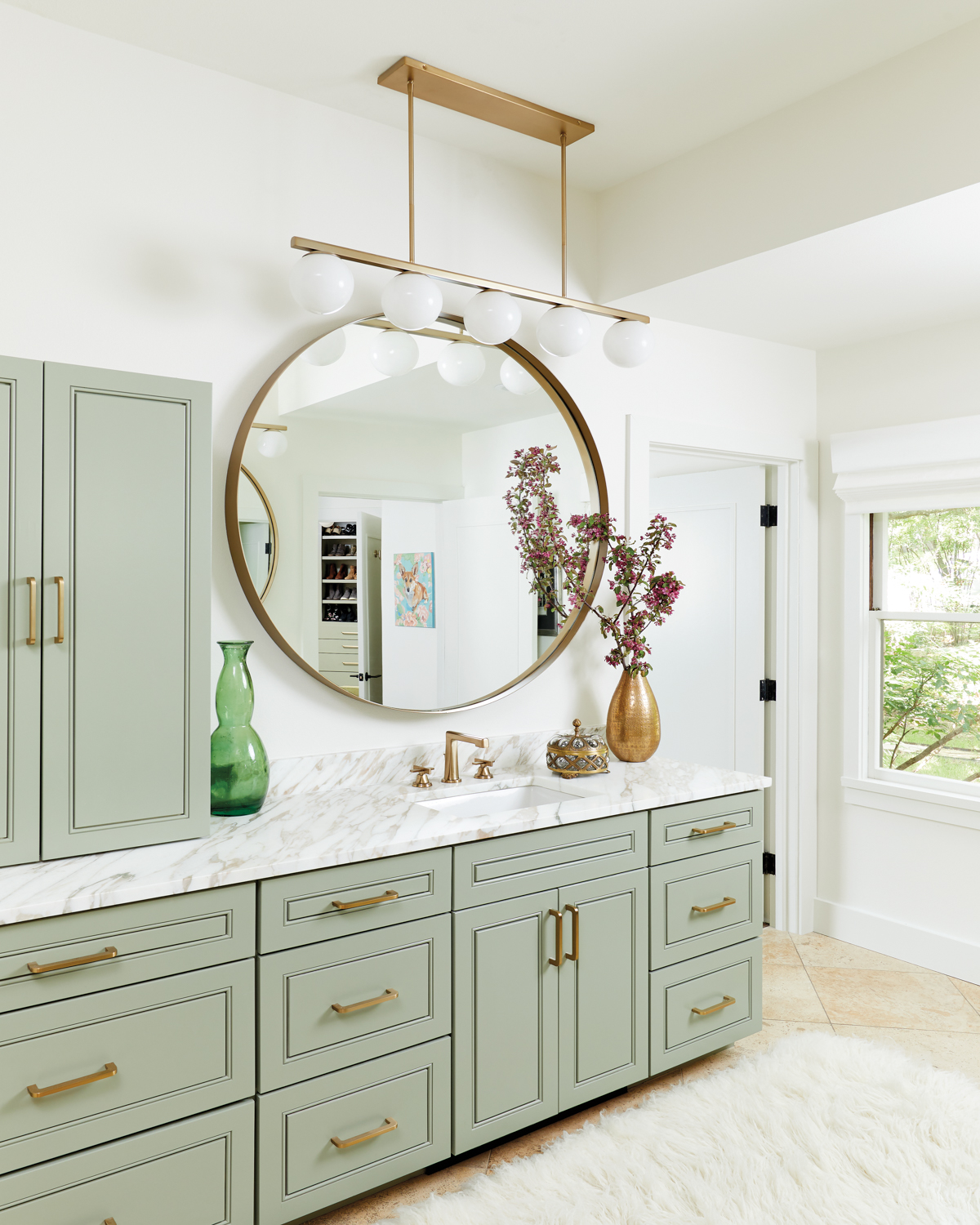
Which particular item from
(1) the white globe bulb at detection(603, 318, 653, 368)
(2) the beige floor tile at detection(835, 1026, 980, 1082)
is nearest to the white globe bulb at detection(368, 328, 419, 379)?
(1) the white globe bulb at detection(603, 318, 653, 368)

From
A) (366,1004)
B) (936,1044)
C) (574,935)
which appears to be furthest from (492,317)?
(936,1044)

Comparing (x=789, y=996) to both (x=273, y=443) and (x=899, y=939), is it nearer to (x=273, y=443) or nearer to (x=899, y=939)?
(x=899, y=939)

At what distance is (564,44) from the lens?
223 centimetres

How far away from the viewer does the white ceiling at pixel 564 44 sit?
2084mm

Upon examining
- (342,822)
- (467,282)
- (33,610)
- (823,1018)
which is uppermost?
(467,282)

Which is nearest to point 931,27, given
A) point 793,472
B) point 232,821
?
point 793,472

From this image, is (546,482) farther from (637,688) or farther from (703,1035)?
(703,1035)

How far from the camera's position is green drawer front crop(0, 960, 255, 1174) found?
A: 5.25 ft

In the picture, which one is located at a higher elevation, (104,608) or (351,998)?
(104,608)

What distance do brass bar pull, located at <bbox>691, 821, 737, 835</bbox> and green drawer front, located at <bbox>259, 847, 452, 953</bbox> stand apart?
81cm

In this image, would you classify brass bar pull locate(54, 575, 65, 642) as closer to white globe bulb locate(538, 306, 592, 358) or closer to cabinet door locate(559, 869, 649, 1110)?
cabinet door locate(559, 869, 649, 1110)

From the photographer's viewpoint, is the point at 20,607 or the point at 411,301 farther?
the point at 411,301

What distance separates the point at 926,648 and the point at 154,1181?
2.98m

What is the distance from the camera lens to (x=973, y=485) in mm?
3170
